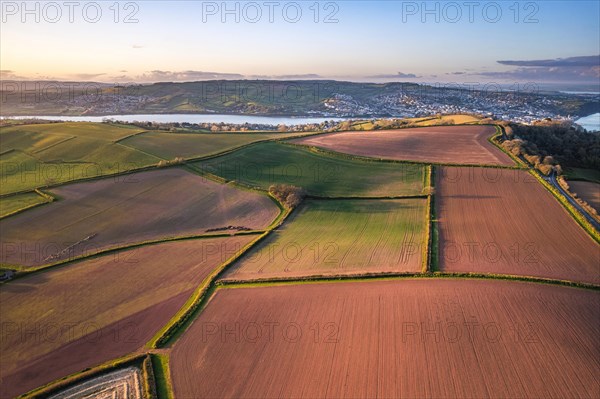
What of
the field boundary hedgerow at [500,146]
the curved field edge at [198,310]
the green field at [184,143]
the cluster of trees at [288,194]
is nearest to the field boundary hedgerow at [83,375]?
the curved field edge at [198,310]

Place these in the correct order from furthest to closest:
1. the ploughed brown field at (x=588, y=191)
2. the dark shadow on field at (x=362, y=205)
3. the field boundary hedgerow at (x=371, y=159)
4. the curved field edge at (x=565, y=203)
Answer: the field boundary hedgerow at (x=371, y=159), the ploughed brown field at (x=588, y=191), the dark shadow on field at (x=362, y=205), the curved field edge at (x=565, y=203)

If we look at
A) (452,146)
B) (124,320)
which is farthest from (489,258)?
(452,146)

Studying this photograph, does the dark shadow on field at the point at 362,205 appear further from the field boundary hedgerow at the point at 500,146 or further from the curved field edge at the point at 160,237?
the field boundary hedgerow at the point at 500,146

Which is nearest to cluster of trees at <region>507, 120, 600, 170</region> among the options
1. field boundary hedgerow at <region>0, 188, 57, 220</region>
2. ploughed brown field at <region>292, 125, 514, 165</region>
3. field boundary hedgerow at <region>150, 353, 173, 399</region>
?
ploughed brown field at <region>292, 125, 514, 165</region>

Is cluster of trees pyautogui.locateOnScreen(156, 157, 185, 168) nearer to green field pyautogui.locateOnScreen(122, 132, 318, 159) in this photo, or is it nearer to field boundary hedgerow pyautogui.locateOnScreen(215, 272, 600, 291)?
green field pyautogui.locateOnScreen(122, 132, 318, 159)

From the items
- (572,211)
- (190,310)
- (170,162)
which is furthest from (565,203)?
(170,162)

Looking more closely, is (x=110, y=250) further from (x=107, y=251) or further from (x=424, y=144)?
(x=424, y=144)

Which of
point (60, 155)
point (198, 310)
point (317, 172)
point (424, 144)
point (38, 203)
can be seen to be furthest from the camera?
point (424, 144)
